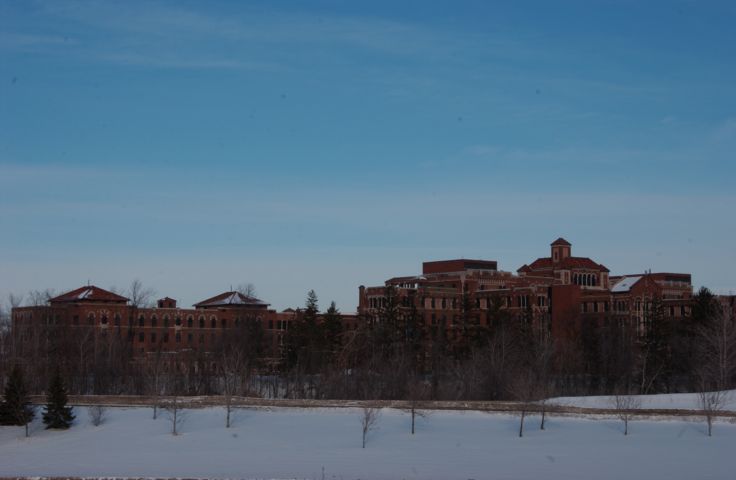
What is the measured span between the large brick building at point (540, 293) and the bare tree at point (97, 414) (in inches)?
1997

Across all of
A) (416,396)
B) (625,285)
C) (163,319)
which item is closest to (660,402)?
(416,396)

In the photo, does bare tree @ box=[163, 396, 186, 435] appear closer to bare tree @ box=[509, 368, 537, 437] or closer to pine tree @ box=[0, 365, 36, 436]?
pine tree @ box=[0, 365, 36, 436]

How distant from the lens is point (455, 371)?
262 ft

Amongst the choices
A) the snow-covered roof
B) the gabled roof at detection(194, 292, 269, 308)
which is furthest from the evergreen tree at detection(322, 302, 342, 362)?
the snow-covered roof

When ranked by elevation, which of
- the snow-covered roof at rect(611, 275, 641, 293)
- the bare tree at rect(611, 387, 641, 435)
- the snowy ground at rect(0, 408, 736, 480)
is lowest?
the snowy ground at rect(0, 408, 736, 480)

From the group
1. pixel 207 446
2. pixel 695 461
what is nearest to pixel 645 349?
pixel 695 461

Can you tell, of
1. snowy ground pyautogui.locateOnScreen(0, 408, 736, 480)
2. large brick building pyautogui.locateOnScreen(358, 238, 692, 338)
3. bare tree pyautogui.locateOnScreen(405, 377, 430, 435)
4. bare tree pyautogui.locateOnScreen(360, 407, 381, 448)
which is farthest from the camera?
large brick building pyautogui.locateOnScreen(358, 238, 692, 338)

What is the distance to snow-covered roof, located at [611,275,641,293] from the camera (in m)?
115

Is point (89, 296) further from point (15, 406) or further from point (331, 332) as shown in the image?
point (15, 406)

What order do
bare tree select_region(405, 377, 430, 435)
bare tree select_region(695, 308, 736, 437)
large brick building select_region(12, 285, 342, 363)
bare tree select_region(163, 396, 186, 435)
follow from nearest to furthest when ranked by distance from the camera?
bare tree select_region(163, 396, 186, 435) → bare tree select_region(405, 377, 430, 435) → bare tree select_region(695, 308, 736, 437) → large brick building select_region(12, 285, 342, 363)

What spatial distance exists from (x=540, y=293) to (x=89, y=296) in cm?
4826

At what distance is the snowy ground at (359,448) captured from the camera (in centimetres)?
4466

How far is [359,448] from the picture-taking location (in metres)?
52.3

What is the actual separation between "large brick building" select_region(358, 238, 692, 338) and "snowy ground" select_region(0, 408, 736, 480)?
46798mm
